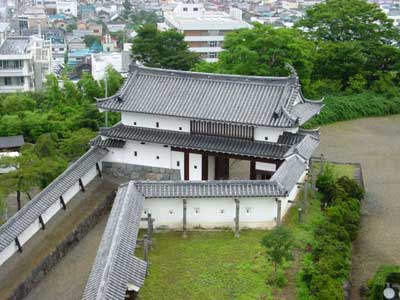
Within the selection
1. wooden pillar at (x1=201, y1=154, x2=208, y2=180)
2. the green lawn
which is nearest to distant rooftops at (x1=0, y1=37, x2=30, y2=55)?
wooden pillar at (x1=201, y1=154, x2=208, y2=180)

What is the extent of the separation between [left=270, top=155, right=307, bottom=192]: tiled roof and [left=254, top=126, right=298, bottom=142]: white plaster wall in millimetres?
1828

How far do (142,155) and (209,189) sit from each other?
7.25 metres

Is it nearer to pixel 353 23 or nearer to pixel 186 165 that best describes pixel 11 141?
pixel 186 165

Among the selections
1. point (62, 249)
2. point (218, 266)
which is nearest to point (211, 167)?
point (218, 266)

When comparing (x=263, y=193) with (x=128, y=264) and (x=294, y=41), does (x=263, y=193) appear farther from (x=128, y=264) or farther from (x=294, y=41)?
(x=294, y=41)

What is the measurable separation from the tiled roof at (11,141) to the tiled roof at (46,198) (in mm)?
6694

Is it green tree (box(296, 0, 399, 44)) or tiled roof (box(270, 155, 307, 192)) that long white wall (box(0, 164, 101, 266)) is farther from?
green tree (box(296, 0, 399, 44))

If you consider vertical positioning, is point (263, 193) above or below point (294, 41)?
below

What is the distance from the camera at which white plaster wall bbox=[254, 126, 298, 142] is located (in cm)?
2781

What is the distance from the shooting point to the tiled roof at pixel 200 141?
27500 mm

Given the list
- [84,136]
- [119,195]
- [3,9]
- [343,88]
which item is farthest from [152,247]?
[3,9]

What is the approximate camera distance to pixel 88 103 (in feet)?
135

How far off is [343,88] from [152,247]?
94.3ft

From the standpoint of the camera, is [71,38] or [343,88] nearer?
[343,88]
